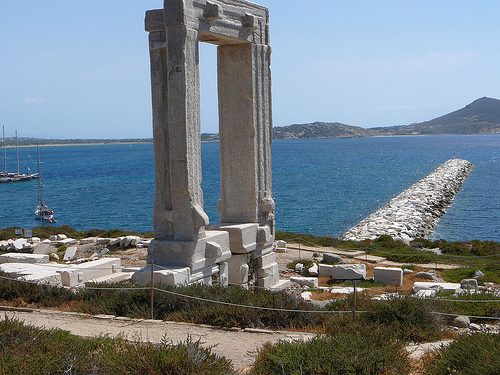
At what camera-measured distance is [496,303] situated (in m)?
8.95

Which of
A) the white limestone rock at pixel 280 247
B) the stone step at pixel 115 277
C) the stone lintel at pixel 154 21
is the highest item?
the stone lintel at pixel 154 21

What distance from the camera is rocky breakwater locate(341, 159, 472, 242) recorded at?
1073 inches

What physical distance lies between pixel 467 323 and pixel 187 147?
5.29 meters

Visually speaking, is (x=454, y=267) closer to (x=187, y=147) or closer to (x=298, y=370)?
(x=187, y=147)

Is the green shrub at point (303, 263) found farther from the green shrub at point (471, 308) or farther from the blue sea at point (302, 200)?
the blue sea at point (302, 200)

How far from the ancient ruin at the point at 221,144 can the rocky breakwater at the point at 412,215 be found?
1487cm

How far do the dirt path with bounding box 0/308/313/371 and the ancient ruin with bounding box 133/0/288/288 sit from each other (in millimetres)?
1232

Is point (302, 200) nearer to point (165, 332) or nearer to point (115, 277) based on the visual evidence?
point (115, 277)

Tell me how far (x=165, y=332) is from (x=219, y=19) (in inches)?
231

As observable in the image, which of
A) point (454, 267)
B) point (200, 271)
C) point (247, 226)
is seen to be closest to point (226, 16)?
point (247, 226)

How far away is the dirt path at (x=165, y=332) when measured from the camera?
6.92m

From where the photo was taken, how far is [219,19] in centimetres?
1045

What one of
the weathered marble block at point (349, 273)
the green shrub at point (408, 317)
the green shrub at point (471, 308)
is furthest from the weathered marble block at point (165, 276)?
the weathered marble block at point (349, 273)

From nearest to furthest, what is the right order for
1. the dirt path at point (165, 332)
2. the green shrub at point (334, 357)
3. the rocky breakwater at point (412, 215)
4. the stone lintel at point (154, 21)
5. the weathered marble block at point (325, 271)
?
the green shrub at point (334, 357) → the dirt path at point (165, 332) → the stone lintel at point (154, 21) → the weathered marble block at point (325, 271) → the rocky breakwater at point (412, 215)
